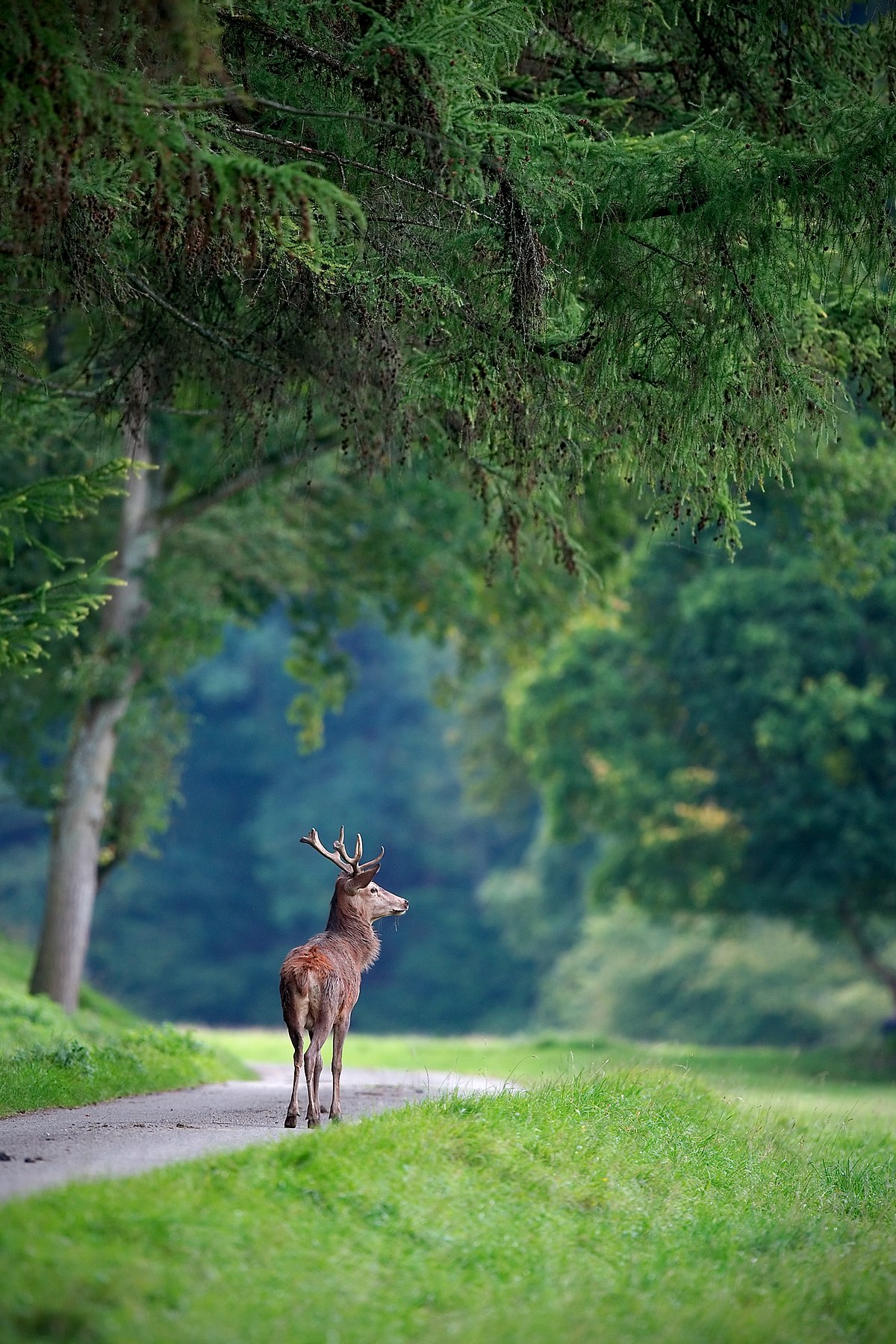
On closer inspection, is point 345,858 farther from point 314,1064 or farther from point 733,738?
point 733,738

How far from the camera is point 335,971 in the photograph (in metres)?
8.82

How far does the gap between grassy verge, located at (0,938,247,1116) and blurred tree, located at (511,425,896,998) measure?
10816mm

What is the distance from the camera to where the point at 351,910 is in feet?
31.6

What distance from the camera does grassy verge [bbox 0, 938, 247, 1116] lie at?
10414mm

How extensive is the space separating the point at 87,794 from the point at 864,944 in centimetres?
1625

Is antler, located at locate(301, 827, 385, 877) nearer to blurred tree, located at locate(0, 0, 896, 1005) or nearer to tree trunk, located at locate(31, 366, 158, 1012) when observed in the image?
blurred tree, located at locate(0, 0, 896, 1005)

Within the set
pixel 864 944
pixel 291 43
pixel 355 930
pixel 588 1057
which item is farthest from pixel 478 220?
pixel 864 944

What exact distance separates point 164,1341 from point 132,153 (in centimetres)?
548

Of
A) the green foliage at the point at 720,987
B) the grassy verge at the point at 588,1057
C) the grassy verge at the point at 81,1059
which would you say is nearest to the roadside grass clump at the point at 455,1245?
the grassy verge at the point at 81,1059

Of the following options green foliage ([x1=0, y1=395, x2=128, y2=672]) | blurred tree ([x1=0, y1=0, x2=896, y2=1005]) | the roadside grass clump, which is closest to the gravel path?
the roadside grass clump

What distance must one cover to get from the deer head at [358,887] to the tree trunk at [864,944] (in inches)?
765

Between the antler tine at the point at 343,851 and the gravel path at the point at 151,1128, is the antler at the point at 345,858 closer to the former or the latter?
the antler tine at the point at 343,851

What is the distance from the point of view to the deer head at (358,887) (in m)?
9.58

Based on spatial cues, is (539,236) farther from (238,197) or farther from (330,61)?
→ (238,197)
